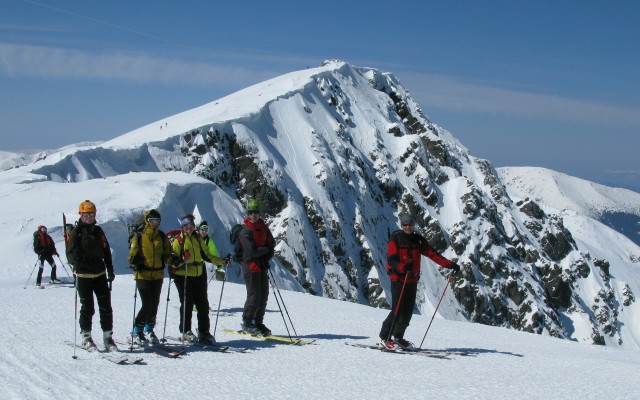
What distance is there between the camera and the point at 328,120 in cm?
9088

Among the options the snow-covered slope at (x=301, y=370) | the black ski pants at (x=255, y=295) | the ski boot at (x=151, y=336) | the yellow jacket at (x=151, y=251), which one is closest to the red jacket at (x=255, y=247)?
the black ski pants at (x=255, y=295)

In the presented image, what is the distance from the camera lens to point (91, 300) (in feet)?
30.5

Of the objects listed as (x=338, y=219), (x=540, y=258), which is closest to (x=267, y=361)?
(x=338, y=219)

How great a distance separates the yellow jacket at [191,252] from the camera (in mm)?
10711

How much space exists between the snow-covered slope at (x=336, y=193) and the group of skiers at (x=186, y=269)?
1601cm

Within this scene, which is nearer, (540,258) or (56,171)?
(56,171)

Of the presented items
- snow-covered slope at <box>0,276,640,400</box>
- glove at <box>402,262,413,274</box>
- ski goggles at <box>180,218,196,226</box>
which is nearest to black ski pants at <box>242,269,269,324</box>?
snow-covered slope at <box>0,276,640,400</box>

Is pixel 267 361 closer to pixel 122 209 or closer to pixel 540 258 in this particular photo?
pixel 122 209

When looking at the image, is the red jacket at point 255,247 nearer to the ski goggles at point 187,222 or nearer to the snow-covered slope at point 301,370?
the ski goggles at point 187,222

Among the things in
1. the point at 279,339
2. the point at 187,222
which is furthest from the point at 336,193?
the point at 187,222

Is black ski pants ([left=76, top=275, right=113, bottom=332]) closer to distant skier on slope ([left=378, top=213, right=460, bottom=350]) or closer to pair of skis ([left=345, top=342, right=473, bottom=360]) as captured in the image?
pair of skis ([left=345, top=342, right=473, bottom=360])

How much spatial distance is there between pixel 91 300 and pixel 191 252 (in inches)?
77.3

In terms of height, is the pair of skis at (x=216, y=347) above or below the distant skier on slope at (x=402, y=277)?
below

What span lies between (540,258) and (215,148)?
75742 millimetres
